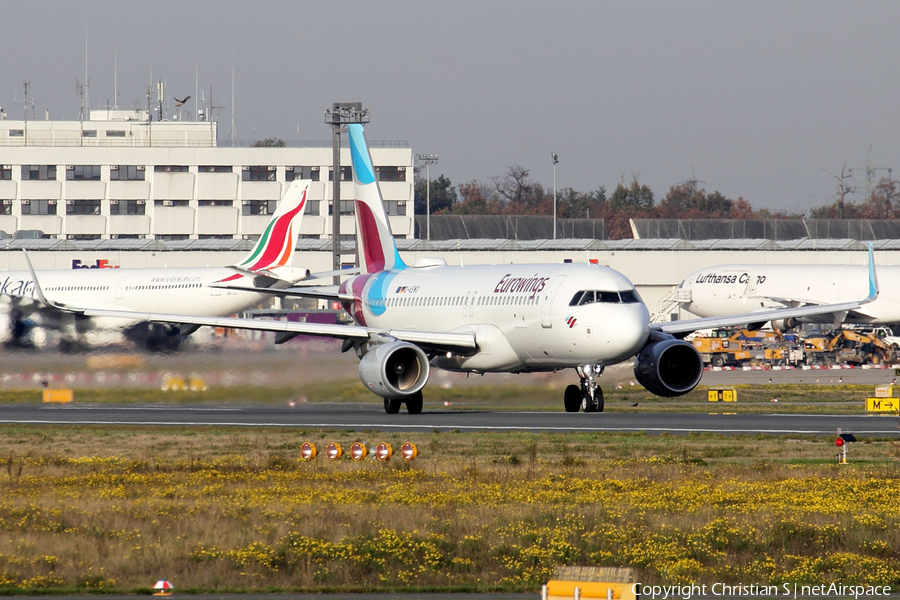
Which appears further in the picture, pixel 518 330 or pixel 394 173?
pixel 394 173

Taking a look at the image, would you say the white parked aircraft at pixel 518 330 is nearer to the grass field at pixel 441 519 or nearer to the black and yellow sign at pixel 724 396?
the black and yellow sign at pixel 724 396

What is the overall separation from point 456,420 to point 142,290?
38093mm

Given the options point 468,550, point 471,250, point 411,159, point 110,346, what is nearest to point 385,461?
point 468,550

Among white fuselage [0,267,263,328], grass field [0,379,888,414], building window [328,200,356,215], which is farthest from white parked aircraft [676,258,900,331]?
building window [328,200,356,215]

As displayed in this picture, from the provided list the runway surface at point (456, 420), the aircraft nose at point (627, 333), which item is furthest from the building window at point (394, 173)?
the aircraft nose at point (627, 333)

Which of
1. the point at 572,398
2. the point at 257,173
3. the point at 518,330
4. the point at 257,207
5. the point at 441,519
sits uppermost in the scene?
the point at 257,173

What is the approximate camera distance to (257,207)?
118188 mm

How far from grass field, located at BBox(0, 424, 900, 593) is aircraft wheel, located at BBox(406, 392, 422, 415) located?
1153 centimetres

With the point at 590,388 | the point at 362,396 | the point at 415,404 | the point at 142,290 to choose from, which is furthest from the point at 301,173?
the point at 590,388

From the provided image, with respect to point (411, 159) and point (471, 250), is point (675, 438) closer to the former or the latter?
point (471, 250)

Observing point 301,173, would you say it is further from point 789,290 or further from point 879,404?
point 879,404

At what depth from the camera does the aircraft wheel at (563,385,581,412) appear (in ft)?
115

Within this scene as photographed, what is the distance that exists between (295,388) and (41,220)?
86686 mm

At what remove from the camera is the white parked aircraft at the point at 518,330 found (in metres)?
33.1
